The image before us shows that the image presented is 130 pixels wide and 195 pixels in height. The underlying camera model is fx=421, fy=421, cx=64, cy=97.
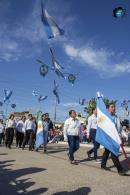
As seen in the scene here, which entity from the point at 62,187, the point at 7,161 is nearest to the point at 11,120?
the point at 7,161

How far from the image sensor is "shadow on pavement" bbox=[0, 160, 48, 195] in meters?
8.37

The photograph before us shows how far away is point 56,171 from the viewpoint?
11539 mm

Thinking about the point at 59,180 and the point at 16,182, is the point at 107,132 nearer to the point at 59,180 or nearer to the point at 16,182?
the point at 59,180

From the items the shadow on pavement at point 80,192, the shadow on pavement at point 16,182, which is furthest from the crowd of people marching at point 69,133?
the shadow on pavement at point 80,192

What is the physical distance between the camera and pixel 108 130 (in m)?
12.0

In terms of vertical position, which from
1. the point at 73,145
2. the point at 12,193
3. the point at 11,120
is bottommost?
the point at 12,193

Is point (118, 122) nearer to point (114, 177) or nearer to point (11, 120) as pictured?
point (114, 177)

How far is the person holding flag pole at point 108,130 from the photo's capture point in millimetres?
11719

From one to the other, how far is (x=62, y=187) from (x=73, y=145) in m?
5.25

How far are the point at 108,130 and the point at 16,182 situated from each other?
3.57m

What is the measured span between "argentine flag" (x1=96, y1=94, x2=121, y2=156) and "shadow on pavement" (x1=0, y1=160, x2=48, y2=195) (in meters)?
1.93

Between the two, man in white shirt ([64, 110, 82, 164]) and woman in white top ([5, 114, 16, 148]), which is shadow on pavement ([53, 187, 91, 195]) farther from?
woman in white top ([5, 114, 16, 148])

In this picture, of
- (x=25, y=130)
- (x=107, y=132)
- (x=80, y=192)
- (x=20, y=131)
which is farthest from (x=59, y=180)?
(x=20, y=131)

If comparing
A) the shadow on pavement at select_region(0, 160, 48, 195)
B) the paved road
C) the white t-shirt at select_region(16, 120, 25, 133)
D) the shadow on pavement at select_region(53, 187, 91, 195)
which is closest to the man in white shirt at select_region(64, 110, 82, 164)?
the paved road
